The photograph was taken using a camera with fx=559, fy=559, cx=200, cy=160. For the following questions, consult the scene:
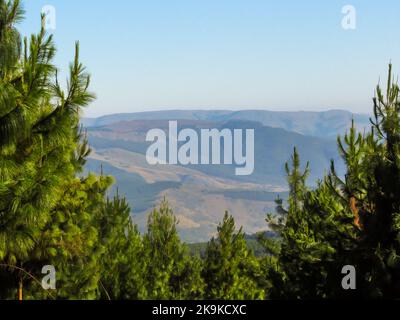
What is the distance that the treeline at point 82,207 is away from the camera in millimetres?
11062

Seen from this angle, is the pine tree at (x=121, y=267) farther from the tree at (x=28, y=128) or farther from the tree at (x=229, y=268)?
the tree at (x=28, y=128)

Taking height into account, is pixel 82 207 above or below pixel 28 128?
below

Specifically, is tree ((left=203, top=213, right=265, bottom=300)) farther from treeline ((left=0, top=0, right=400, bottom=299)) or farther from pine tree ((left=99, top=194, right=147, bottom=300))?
pine tree ((left=99, top=194, right=147, bottom=300))

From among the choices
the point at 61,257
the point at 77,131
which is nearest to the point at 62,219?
the point at 61,257

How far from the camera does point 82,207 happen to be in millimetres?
18016

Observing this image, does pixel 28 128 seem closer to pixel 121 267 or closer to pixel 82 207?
pixel 82 207

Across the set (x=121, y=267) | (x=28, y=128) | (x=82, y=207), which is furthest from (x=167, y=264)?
(x=28, y=128)

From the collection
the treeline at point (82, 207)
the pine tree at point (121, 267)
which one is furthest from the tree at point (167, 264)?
the treeline at point (82, 207)

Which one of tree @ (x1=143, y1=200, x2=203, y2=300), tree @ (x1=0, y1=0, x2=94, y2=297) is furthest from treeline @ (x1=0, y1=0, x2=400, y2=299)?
tree @ (x1=143, y1=200, x2=203, y2=300)

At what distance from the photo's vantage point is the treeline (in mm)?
11062

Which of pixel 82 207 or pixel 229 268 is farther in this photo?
pixel 229 268

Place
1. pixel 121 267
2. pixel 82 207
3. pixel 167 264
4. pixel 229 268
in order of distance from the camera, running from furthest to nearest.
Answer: pixel 167 264, pixel 229 268, pixel 121 267, pixel 82 207

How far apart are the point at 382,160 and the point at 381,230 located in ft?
6.15
